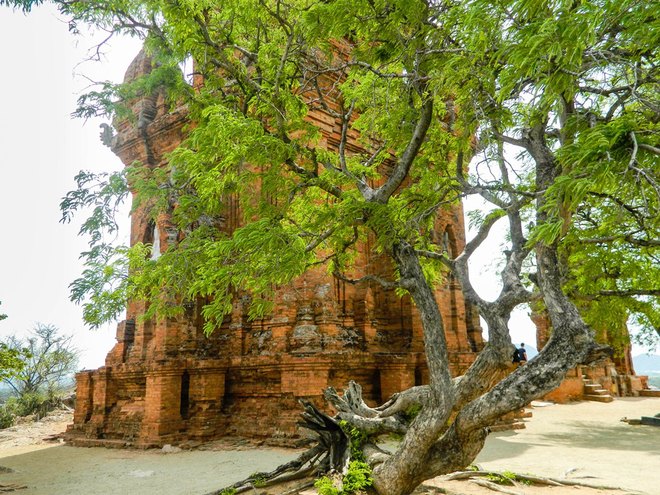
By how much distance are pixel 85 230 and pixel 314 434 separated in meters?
5.17

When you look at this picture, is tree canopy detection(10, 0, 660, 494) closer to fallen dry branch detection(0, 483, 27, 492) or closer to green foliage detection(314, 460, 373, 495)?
green foliage detection(314, 460, 373, 495)

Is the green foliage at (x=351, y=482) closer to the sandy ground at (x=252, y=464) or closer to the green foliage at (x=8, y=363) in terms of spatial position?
the sandy ground at (x=252, y=464)

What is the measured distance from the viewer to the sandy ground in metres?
6.44

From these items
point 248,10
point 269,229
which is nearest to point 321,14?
point 248,10

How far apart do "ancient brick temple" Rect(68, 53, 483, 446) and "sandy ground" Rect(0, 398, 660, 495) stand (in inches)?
34.6

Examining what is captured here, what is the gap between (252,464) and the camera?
7.59 metres

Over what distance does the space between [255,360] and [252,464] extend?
253 cm

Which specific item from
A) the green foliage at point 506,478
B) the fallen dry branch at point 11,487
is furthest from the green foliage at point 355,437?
the fallen dry branch at point 11,487

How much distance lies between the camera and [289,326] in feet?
32.3

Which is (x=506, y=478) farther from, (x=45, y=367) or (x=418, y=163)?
(x=45, y=367)

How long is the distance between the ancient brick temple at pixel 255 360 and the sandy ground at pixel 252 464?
0.88m

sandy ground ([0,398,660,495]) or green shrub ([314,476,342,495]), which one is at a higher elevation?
green shrub ([314,476,342,495])

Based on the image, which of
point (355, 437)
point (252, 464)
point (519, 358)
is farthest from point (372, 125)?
point (519, 358)

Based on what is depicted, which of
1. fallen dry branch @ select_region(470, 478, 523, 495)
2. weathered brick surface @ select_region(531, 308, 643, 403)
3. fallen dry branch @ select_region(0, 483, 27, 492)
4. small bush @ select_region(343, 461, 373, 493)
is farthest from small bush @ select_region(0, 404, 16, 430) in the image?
Result: weathered brick surface @ select_region(531, 308, 643, 403)
